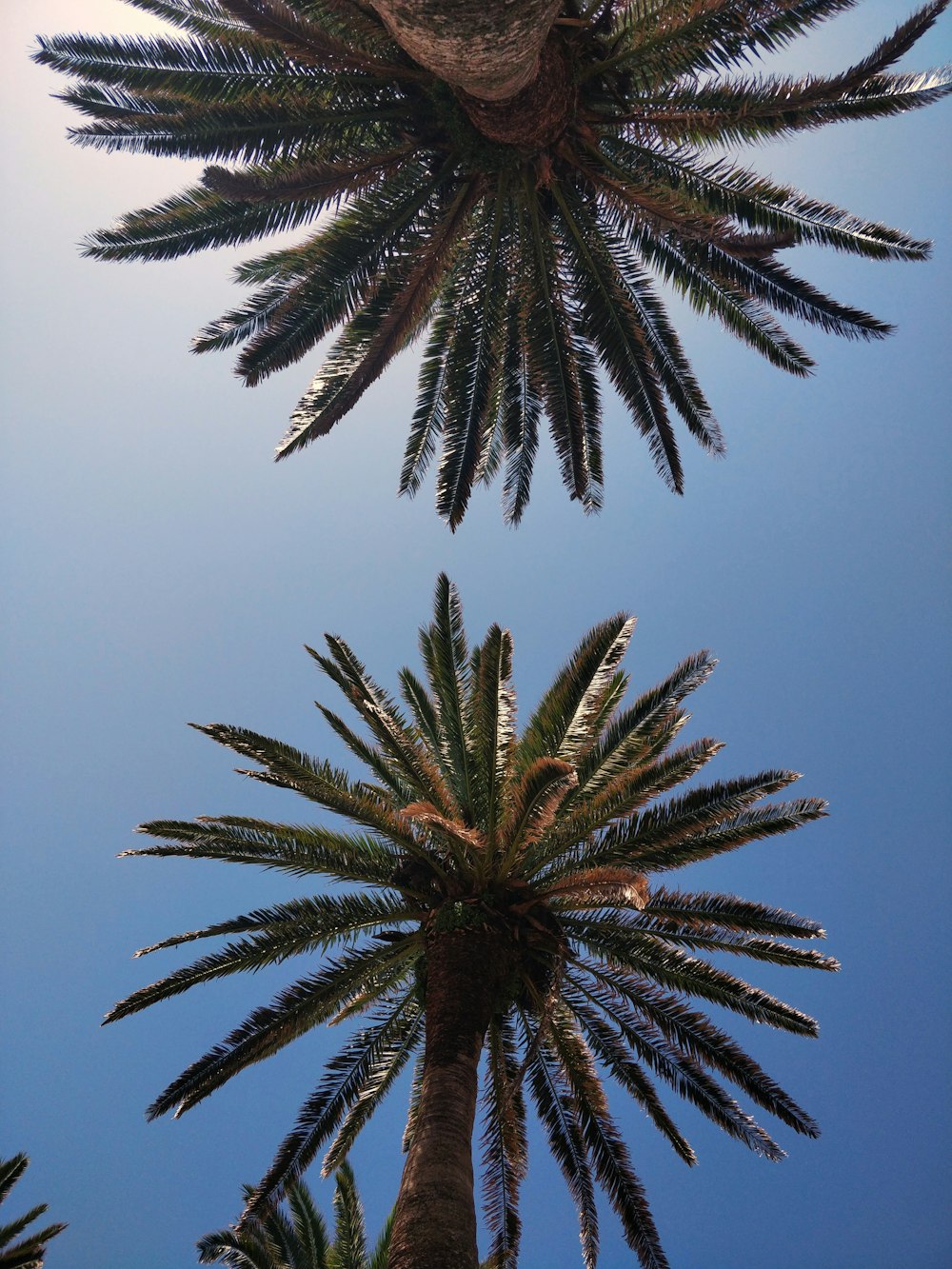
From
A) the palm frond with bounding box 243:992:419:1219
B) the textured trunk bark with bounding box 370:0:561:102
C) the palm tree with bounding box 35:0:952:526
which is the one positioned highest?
the palm tree with bounding box 35:0:952:526

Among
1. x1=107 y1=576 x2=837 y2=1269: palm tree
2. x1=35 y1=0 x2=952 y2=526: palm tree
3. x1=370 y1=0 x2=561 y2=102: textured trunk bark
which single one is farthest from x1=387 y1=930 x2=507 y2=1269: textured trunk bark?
x1=370 y1=0 x2=561 y2=102: textured trunk bark

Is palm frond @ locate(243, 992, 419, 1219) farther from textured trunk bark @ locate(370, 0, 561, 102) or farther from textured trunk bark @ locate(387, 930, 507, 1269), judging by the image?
textured trunk bark @ locate(370, 0, 561, 102)

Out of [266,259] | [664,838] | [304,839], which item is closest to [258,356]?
[266,259]

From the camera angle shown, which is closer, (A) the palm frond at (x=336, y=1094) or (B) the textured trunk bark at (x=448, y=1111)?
(B) the textured trunk bark at (x=448, y=1111)

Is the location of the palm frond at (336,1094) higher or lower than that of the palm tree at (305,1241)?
higher

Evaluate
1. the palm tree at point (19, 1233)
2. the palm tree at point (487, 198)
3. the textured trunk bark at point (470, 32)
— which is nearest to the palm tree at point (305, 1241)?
the palm tree at point (19, 1233)

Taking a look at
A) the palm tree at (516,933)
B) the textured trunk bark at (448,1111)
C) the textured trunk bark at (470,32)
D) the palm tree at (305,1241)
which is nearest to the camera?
the textured trunk bark at (470,32)

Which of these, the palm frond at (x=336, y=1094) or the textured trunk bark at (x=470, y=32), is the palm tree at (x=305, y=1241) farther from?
the textured trunk bark at (x=470, y=32)

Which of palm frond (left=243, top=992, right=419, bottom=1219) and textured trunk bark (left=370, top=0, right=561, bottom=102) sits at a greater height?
textured trunk bark (left=370, top=0, right=561, bottom=102)
